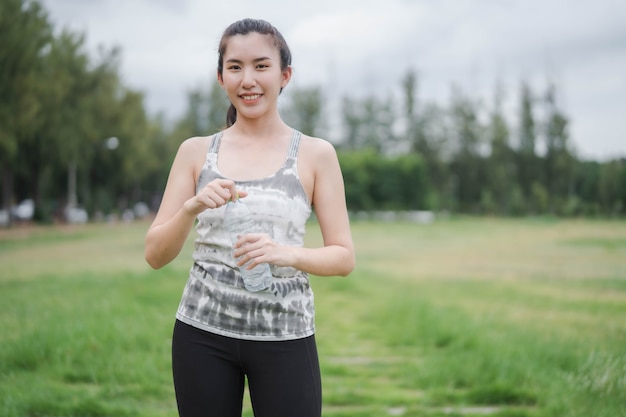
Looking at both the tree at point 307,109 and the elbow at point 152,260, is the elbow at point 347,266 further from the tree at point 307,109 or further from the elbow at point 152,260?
the tree at point 307,109

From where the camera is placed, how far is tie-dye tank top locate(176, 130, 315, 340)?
2111mm

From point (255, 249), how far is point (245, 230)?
0.39 ft

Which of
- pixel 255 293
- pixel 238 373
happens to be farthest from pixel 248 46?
pixel 238 373

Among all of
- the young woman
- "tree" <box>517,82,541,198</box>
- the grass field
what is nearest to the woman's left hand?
the young woman

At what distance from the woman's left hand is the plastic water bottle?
0.06 m

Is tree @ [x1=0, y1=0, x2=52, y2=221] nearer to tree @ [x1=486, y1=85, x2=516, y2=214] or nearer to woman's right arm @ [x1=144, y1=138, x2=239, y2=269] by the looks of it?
woman's right arm @ [x1=144, y1=138, x2=239, y2=269]

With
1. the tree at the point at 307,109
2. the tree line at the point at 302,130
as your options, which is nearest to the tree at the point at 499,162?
the tree line at the point at 302,130

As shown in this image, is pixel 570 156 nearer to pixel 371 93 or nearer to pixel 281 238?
pixel 371 93

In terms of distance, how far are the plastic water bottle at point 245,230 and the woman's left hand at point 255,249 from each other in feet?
0.18

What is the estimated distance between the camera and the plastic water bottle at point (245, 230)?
2.05 metres

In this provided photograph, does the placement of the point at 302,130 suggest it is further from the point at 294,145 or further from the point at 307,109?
the point at 294,145

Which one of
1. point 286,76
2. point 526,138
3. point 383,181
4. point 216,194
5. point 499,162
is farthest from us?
point 383,181

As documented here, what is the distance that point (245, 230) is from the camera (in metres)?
2.07

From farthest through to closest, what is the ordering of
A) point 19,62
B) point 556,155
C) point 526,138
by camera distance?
point 526,138
point 556,155
point 19,62
